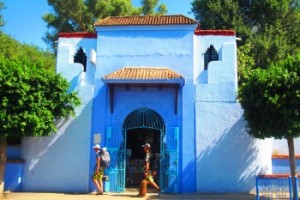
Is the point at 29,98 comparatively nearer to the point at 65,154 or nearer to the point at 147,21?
the point at 65,154

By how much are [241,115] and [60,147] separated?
6680 mm

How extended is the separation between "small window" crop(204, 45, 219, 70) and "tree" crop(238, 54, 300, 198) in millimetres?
2712

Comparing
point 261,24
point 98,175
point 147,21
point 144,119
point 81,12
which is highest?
point 81,12

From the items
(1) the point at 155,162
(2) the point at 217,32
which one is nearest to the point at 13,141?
(1) the point at 155,162

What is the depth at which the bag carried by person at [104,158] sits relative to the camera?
11969mm

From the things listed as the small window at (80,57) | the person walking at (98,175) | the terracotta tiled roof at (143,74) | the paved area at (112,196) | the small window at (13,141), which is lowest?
the paved area at (112,196)

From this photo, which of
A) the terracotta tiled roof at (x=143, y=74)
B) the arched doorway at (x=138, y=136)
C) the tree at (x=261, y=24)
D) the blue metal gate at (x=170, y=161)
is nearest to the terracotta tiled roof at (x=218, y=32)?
the terracotta tiled roof at (x=143, y=74)

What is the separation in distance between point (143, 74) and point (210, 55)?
2864 mm

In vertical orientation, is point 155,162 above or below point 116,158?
below

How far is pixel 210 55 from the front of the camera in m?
13.7

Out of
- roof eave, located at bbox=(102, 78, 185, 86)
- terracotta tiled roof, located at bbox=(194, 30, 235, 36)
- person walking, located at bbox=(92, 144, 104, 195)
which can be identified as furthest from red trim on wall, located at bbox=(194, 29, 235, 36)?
person walking, located at bbox=(92, 144, 104, 195)

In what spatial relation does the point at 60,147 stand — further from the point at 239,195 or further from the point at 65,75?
the point at 239,195

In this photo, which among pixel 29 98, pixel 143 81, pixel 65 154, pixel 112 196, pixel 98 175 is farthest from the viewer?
pixel 65 154

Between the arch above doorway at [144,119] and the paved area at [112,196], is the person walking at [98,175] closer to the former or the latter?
the paved area at [112,196]
